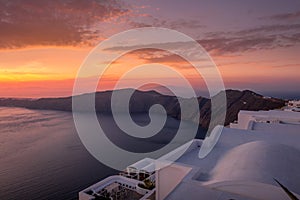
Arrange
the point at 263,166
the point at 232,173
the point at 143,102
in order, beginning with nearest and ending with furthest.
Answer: the point at 263,166 → the point at 232,173 → the point at 143,102

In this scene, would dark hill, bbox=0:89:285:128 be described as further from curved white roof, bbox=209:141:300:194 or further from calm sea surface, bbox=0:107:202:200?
curved white roof, bbox=209:141:300:194

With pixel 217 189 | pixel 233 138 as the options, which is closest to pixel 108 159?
pixel 233 138

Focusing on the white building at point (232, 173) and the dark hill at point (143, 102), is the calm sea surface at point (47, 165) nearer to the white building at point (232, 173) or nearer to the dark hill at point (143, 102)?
the white building at point (232, 173)

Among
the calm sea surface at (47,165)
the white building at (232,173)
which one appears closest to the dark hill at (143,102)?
the calm sea surface at (47,165)

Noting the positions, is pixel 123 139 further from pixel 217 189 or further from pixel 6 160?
pixel 217 189

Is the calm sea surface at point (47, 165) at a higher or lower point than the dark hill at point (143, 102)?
lower

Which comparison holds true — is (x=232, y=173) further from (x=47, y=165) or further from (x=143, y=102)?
(x=143, y=102)

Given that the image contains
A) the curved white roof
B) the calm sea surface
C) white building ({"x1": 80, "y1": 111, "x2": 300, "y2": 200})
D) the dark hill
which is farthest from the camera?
the dark hill

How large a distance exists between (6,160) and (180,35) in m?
27.4

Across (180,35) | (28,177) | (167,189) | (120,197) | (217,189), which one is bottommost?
(28,177)

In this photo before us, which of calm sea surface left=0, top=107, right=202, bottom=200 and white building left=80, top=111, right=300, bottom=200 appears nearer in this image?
white building left=80, top=111, right=300, bottom=200

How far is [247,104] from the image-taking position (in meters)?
54.5

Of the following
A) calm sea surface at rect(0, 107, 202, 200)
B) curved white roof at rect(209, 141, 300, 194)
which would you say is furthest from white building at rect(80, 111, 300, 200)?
calm sea surface at rect(0, 107, 202, 200)

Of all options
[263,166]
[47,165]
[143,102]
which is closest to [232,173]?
[263,166]
